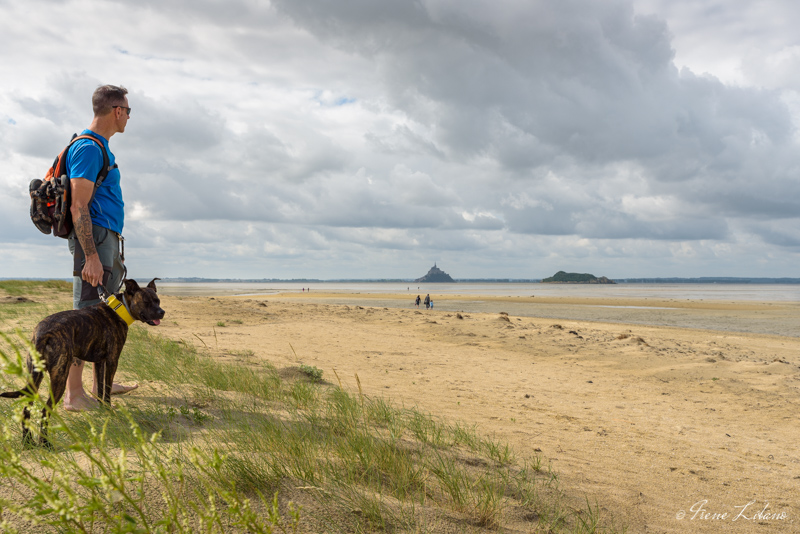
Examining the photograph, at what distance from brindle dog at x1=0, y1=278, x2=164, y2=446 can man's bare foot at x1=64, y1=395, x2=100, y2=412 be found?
17 centimetres

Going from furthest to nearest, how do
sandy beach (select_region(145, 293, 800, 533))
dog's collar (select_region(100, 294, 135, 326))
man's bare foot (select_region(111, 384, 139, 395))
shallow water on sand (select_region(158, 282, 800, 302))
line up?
shallow water on sand (select_region(158, 282, 800, 302))
man's bare foot (select_region(111, 384, 139, 395))
dog's collar (select_region(100, 294, 135, 326))
sandy beach (select_region(145, 293, 800, 533))

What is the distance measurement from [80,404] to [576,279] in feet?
559

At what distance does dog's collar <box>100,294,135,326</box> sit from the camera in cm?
357

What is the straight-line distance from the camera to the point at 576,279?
16088 cm

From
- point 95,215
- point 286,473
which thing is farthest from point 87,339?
point 286,473

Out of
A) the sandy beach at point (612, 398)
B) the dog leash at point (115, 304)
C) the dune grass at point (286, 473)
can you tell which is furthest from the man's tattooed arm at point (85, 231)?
the sandy beach at point (612, 398)

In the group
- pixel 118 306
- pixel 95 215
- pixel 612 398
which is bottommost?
pixel 612 398

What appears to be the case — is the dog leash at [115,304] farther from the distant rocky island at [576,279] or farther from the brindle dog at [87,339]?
the distant rocky island at [576,279]

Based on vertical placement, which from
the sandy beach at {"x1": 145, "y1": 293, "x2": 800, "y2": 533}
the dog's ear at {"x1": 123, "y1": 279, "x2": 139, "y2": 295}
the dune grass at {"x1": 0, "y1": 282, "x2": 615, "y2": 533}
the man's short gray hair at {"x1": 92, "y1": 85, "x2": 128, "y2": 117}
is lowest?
the sandy beach at {"x1": 145, "y1": 293, "x2": 800, "y2": 533}

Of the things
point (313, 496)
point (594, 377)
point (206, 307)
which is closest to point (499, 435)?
point (313, 496)

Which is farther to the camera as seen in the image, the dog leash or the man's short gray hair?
the man's short gray hair

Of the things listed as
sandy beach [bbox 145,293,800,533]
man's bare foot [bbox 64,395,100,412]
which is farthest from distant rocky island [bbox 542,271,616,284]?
man's bare foot [bbox 64,395,100,412]

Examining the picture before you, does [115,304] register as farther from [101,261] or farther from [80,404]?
[80,404]

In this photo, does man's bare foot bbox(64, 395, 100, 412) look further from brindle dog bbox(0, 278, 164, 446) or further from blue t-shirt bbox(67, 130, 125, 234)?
blue t-shirt bbox(67, 130, 125, 234)
